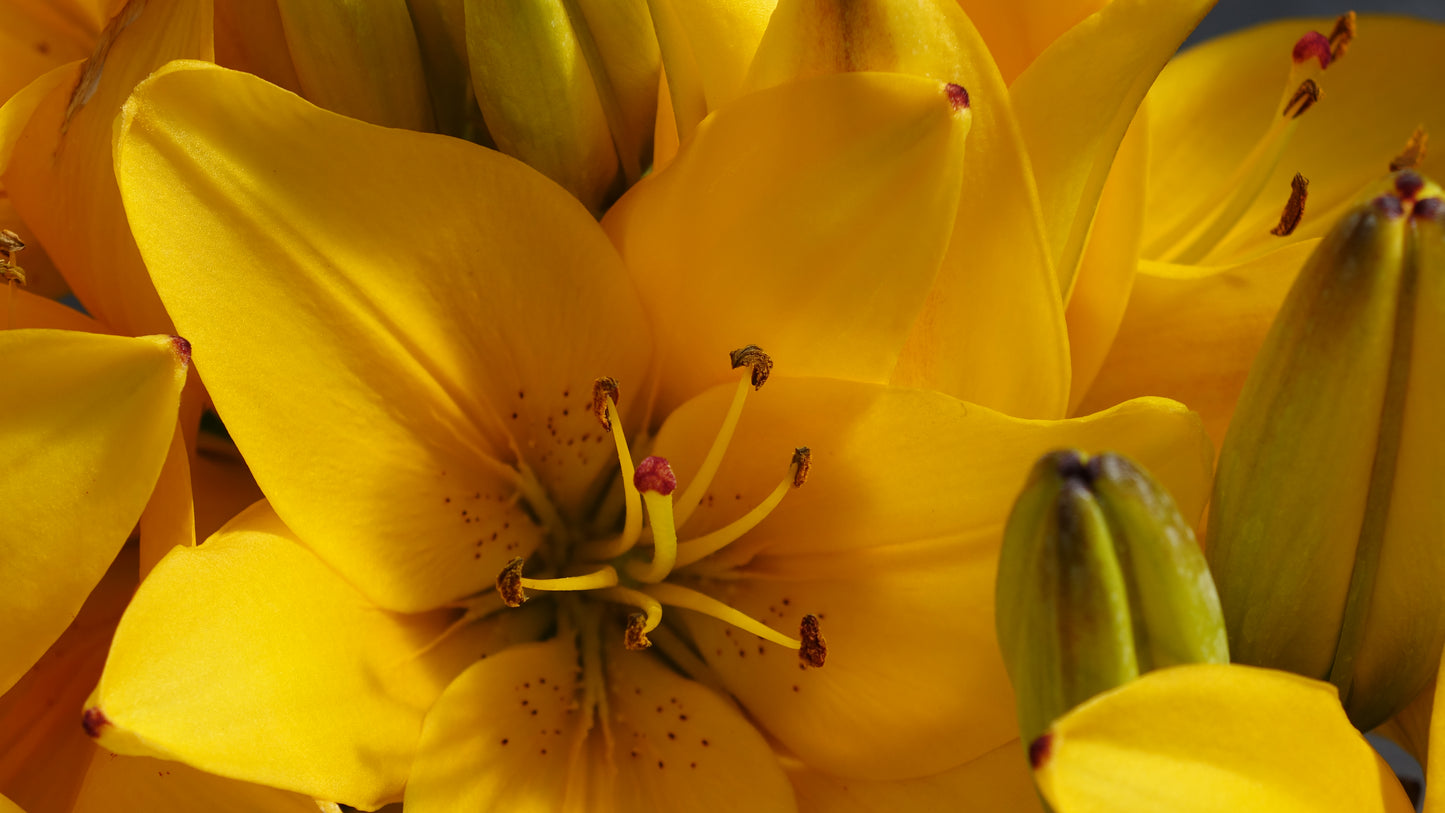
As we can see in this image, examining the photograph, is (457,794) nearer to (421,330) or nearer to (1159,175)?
(421,330)

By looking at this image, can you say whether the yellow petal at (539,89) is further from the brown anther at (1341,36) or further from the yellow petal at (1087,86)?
the brown anther at (1341,36)

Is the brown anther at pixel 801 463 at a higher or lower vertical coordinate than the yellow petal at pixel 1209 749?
higher

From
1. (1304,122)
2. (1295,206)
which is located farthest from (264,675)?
(1304,122)

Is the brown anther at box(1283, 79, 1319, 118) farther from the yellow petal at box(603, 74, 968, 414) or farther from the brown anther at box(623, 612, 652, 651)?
the brown anther at box(623, 612, 652, 651)

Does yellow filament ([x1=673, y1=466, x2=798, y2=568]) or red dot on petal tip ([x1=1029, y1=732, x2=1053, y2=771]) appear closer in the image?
red dot on petal tip ([x1=1029, y1=732, x2=1053, y2=771])

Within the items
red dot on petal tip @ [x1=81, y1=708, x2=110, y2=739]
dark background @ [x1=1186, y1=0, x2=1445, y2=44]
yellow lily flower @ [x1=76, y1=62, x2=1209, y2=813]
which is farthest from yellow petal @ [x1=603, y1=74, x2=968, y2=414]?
dark background @ [x1=1186, y1=0, x2=1445, y2=44]

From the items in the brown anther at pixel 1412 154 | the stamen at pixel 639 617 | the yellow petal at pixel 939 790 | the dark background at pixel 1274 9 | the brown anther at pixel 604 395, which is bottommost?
the yellow petal at pixel 939 790

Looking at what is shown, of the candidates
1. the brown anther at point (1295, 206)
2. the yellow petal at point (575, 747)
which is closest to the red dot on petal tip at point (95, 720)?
the yellow petal at point (575, 747)
